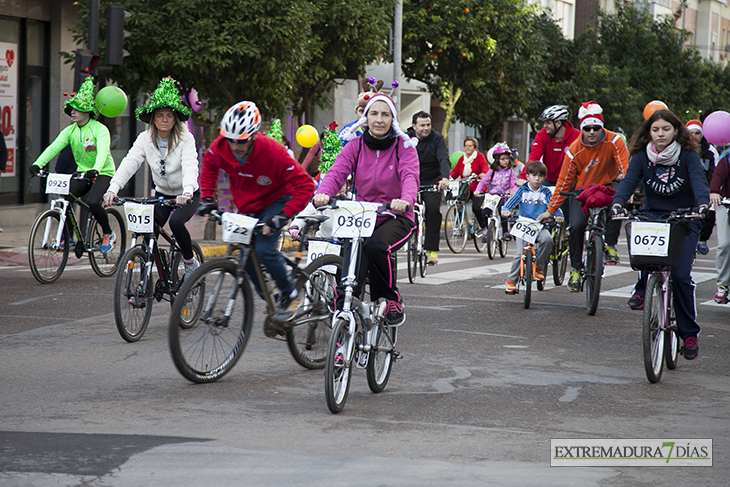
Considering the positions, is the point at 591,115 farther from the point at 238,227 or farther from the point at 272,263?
the point at 238,227

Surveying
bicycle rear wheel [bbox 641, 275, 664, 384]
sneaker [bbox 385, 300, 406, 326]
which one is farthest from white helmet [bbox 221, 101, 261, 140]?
bicycle rear wheel [bbox 641, 275, 664, 384]

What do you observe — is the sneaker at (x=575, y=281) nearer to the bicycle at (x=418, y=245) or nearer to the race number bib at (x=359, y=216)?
the bicycle at (x=418, y=245)

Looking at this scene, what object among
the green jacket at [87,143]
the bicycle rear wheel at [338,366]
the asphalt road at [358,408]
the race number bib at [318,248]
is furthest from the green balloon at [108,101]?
the bicycle rear wheel at [338,366]

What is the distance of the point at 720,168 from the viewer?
10102mm

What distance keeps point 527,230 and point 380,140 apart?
13.8 feet

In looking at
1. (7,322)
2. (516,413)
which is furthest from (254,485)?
(7,322)

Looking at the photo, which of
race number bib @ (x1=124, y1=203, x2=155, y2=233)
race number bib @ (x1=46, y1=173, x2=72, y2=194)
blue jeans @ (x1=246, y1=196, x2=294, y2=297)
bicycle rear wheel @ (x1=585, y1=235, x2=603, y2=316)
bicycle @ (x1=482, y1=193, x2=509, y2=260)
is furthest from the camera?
bicycle @ (x1=482, y1=193, x2=509, y2=260)

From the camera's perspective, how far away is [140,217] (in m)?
7.85

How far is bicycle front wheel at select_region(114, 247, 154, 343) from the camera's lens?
7.54 meters

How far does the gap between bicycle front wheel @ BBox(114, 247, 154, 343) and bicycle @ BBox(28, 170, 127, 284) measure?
10.6 feet

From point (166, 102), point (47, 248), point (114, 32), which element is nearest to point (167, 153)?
point (166, 102)

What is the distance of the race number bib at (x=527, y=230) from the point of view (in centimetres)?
1032

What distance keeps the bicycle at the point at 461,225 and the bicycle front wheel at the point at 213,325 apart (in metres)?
10.4

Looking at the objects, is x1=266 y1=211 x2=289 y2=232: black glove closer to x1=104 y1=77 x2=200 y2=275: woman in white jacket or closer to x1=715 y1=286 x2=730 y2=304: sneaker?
x1=104 y1=77 x2=200 y2=275: woman in white jacket
